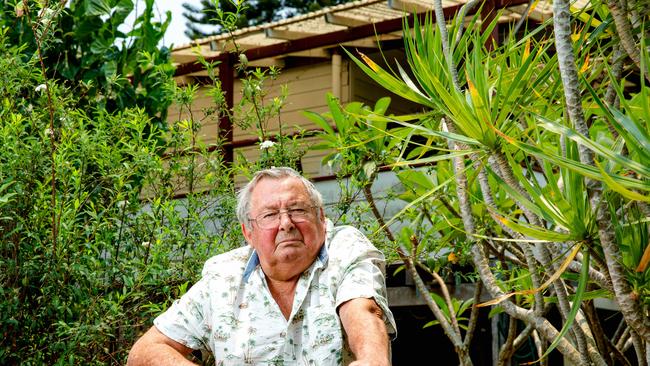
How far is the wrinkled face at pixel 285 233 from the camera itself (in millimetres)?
3234

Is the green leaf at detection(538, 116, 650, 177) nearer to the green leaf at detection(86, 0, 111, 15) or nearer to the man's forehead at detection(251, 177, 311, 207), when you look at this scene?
the man's forehead at detection(251, 177, 311, 207)

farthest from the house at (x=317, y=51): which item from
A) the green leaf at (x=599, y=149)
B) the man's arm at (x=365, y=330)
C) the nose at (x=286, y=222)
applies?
the green leaf at (x=599, y=149)

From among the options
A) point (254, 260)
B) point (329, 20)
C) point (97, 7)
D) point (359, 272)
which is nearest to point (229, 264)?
point (254, 260)

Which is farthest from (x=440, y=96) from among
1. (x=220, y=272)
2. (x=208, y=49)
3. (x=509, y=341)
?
(x=208, y=49)

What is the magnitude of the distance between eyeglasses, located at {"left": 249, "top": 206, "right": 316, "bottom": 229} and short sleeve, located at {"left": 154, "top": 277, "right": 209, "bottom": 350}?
0.33 m

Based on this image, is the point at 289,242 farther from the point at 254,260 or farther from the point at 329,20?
the point at 329,20

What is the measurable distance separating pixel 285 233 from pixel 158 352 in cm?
56

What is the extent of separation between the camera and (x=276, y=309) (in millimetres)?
3262

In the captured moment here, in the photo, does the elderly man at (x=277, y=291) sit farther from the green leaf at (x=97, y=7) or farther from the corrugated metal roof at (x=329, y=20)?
the corrugated metal roof at (x=329, y=20)

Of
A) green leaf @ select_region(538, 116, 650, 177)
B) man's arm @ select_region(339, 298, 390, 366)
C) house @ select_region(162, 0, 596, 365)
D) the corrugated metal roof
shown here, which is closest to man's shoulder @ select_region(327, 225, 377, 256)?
man's arm @ select_region(339, 298, 390, 366)

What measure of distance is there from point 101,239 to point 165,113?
10.3 ft

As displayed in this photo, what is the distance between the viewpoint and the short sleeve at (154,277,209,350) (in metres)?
3.34

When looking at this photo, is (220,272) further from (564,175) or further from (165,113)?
(165,113)

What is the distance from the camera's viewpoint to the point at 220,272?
134 inches
